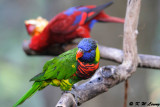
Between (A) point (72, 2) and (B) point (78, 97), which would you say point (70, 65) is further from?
(A) point (72, 2)

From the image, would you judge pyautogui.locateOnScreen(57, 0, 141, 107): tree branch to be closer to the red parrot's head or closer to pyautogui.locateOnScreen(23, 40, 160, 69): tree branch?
pyautogui.locateOnScreen(23, 40, 160, 69): tree branch

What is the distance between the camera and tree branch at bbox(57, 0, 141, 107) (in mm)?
1310

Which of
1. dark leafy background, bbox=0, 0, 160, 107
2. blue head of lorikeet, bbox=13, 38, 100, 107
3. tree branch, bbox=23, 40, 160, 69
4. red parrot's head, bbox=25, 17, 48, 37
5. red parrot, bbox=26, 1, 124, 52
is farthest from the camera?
dark leafy background, bbox=0, 0, 160, 107

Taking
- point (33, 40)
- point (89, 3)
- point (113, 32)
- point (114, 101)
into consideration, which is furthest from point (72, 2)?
point (114, 101)

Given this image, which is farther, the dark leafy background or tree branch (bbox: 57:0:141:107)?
the dark leafy background

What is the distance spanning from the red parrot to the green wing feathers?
3.11 feet

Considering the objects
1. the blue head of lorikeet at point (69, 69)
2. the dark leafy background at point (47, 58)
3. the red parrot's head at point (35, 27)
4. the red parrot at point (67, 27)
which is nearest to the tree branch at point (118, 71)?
the blue head of lorikeet at point (69, 69)

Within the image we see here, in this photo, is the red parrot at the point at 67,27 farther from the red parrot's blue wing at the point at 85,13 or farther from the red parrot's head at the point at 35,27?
the red parrot's head at the point at 35,27

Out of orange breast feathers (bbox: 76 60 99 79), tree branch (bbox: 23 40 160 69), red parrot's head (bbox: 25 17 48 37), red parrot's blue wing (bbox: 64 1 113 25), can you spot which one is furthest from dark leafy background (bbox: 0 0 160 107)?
orange breast feathers (bbox: 76 60 99 79)

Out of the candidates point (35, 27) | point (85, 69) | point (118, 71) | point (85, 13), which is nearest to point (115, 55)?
point (118, 71)

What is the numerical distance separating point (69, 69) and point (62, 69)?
0.15 feet

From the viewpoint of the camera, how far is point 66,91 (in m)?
1.37

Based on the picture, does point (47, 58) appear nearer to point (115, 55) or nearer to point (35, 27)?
point (35, 27)

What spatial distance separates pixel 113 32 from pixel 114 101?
1002 mm
